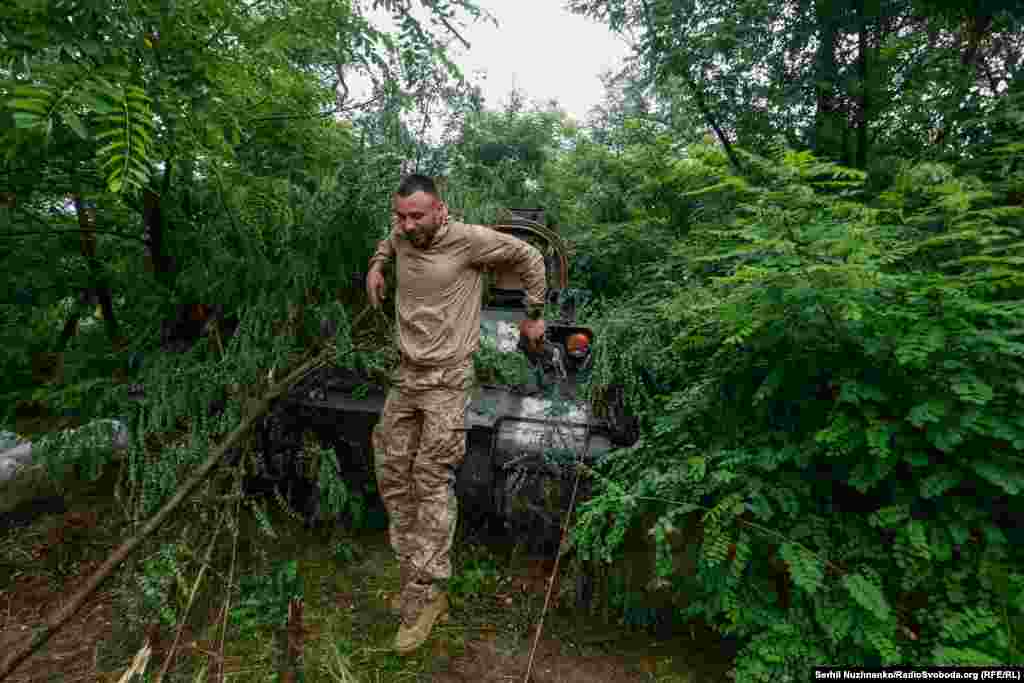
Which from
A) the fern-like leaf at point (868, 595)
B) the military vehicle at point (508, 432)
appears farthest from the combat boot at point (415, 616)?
the fern-like leaf at point (868, 595)

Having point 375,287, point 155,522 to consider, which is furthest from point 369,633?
point 375,287

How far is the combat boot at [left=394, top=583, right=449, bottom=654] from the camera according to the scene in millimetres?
2588

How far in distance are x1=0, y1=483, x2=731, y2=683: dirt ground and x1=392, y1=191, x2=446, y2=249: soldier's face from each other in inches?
70.6

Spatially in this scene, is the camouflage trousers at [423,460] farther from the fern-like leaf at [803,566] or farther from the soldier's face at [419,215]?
the fern-like leaf at [803,566]

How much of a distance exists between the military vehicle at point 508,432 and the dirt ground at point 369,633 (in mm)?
365

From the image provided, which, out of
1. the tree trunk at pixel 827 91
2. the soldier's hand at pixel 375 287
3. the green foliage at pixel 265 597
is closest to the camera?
the green foliage at pixel 265 597

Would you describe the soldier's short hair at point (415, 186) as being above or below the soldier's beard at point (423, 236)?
above

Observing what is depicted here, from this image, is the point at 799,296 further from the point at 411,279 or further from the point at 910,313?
the point at 411,279

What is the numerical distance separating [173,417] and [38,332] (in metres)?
1.68

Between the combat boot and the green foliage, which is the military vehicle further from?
the combat boot

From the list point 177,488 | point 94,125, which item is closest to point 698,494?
point 177,488

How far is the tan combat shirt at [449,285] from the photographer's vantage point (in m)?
2.66

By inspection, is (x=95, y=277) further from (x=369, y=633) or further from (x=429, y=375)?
(x=369, y=633)

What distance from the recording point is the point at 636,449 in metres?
2.82
